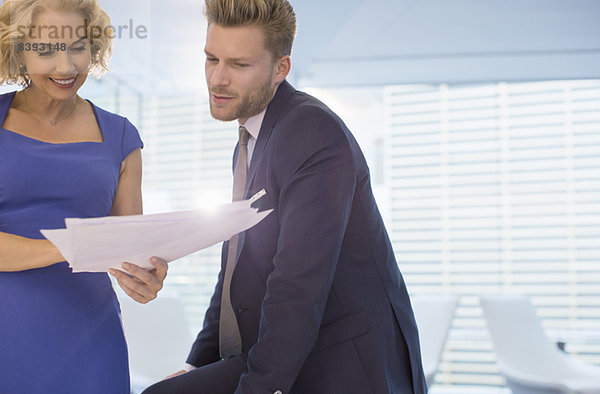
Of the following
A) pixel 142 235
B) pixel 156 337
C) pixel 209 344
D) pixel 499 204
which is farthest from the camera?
pixel 499 204

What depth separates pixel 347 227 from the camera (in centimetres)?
136

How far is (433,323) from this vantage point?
13.0 ft

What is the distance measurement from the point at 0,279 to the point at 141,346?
2.63m

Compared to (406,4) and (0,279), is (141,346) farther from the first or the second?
(406,4)

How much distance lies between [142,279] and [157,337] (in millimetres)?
2747

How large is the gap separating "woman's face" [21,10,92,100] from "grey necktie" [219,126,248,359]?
0.43 metres

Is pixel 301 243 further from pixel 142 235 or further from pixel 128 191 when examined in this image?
pixel 128 191

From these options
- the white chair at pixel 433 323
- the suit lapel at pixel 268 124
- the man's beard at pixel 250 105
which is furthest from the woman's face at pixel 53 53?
the white chair at pixel 433 323

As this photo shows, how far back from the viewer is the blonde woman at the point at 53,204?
47.7 inches

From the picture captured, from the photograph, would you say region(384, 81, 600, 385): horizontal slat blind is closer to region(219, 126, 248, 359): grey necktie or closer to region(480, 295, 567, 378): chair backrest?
region(480, 295, 567, 378): chair backrest

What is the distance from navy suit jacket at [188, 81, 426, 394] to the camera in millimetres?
1205

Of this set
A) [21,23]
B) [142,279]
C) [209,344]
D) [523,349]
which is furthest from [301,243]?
[523,349]

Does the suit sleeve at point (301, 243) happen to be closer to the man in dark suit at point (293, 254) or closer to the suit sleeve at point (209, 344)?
the man in dark suit at point (293, 254)

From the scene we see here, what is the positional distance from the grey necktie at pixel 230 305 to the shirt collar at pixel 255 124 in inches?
1.2
